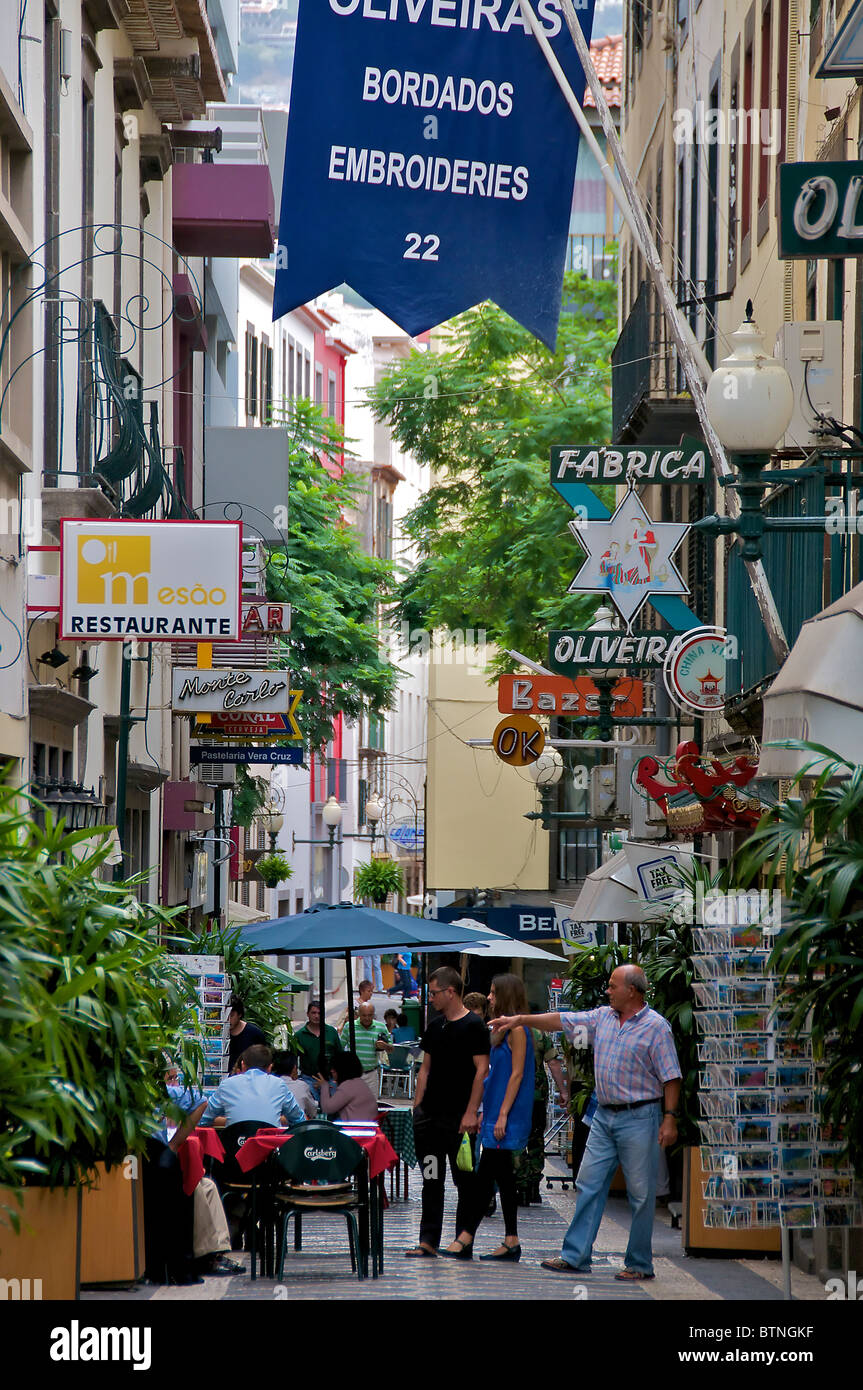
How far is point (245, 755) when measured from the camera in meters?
26.5

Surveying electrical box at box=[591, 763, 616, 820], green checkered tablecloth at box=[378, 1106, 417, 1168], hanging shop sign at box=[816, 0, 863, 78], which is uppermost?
hanging shop sign at box=[816, 0, 863, 78]

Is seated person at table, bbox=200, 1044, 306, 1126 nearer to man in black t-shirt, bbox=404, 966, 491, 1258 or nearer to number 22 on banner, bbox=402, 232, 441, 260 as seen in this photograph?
man in black t-shirt, bbox=404, 966, 491, 1258

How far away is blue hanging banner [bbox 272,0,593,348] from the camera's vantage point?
14.7 meters

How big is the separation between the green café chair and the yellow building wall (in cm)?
3369

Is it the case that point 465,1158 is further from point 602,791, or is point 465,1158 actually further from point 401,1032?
point 401,1032

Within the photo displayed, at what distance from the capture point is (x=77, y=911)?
336 inches

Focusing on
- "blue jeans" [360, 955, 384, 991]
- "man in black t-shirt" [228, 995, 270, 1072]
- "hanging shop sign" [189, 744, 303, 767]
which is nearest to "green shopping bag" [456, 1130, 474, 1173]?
"man in black t-shirt" [228, 995, 270, 1072]

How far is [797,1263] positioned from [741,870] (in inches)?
150

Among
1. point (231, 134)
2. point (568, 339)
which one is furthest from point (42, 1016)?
point (568, 339)

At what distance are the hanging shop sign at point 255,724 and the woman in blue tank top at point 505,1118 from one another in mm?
11291

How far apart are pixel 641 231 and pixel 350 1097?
617 centimetres

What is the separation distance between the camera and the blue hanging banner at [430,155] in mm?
14664

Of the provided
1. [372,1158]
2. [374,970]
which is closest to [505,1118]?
[372,1158]
